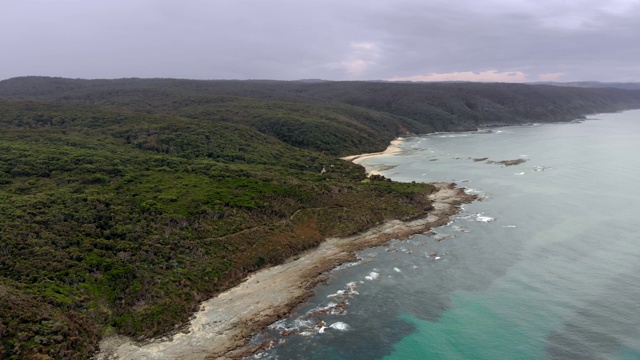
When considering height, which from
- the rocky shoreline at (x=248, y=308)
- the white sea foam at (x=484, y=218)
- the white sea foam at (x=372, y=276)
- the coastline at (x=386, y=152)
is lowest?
the rocky shoreline at (x=248, y=308)

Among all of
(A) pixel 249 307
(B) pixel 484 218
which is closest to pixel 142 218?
(A) pixel 249 307

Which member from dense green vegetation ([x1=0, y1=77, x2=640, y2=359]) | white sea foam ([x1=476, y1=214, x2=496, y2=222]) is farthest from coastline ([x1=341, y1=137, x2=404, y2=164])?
white sea foam ([x1=476, y1=214, x2=496, y2=222])

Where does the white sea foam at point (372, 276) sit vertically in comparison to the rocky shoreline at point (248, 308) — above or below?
above

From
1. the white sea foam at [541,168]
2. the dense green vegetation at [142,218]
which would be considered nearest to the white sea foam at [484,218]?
the dense green vegetation at [142,218]

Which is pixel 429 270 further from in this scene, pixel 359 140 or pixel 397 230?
pixel 359 140

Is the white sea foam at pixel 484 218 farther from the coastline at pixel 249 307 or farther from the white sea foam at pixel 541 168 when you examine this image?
the white sea foam at pixel 541 168

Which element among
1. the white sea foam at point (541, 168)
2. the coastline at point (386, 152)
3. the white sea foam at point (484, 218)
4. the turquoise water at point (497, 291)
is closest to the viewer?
the turquoise water at point (497, 291)

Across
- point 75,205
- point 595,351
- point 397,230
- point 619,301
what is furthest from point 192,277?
point 619,301

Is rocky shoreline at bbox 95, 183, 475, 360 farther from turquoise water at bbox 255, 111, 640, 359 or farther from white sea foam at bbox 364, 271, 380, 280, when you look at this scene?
white sea foam at bbox 364, 271, 380, 280
